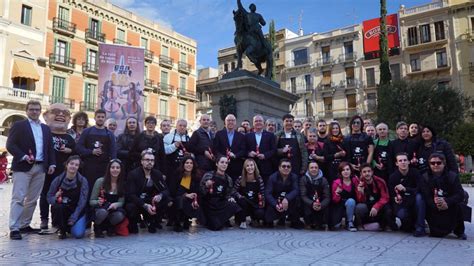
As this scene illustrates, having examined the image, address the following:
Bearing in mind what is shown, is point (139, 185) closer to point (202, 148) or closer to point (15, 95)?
point (202, 148)

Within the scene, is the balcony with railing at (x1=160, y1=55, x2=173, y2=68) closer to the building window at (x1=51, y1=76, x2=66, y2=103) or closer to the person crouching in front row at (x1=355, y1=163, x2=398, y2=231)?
the building window at (x1=51, y1=76, x2=66, y2=103)

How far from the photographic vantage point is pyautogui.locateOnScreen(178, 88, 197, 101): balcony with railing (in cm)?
4284

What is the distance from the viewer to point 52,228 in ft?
19.0

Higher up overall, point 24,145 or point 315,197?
point 24,145

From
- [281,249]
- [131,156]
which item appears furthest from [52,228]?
[281,249]

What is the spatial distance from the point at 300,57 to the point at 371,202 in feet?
131

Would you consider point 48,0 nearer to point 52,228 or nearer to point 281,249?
point 52,228

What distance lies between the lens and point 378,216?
6.27 metres

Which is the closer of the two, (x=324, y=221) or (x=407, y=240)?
(x=407, y=240)

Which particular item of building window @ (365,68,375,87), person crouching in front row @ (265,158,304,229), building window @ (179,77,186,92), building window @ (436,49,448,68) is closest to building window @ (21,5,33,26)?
building window @ (179,77,186,92)

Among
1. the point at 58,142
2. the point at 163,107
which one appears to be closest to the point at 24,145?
the point at 58,142

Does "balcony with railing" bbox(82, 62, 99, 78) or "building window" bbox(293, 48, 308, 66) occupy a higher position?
"building window" bbox(293, 48, 308, 66)

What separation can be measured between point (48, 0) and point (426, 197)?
1310 inches

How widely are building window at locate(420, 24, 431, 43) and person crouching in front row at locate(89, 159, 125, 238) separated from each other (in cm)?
3857
